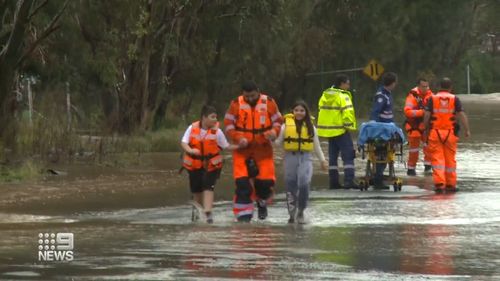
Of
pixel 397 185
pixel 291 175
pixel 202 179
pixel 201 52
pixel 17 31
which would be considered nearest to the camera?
pixel 291 175

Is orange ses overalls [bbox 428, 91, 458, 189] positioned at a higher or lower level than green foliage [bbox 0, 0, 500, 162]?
lower

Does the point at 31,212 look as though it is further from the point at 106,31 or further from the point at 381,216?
the point at 106,31

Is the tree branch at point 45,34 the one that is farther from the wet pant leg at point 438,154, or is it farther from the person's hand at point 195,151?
the wet pant leg at point 438,154

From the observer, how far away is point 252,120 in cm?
1371

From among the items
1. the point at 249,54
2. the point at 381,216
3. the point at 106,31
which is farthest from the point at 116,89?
the point at 381,216

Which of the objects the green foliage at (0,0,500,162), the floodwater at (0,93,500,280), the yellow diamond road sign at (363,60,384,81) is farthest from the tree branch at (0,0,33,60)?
the yellow diamond road sign at (363,60,384,81)

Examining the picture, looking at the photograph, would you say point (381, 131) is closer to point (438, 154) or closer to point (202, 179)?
point (438, 154)

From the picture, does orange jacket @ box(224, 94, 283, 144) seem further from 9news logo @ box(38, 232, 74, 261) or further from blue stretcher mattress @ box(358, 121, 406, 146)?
blue stretcher mattress @ box(358, 121, 406, 146)

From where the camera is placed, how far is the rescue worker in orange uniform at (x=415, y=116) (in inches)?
781

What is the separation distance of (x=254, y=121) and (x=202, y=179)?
1.01 metres

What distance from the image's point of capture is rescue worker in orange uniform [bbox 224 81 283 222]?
44.7ft

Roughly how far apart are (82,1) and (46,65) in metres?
1.99

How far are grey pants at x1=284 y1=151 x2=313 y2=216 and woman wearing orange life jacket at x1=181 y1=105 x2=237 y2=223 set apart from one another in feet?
2.51

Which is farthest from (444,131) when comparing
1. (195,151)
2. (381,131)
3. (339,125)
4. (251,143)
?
(195,151)
